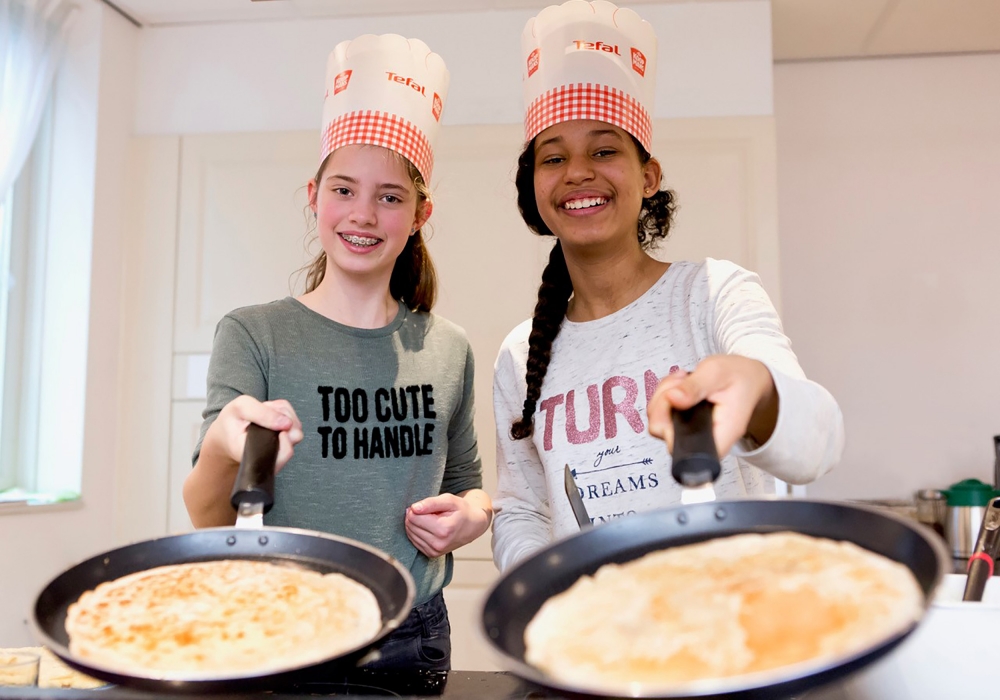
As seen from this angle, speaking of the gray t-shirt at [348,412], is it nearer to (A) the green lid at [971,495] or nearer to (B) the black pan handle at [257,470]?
(B) the black pan handle at [257,470]

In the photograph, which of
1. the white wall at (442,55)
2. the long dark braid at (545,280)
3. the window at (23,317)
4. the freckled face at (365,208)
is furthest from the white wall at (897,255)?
the window at (23,317)

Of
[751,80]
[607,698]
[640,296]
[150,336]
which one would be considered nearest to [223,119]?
[150,336]

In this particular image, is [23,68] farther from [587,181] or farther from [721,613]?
[721,613]

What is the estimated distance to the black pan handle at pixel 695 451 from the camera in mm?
650

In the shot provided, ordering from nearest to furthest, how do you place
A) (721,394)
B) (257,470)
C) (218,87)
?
(721,394)
(257,470)
(218,87)

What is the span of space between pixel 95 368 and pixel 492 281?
1419mm

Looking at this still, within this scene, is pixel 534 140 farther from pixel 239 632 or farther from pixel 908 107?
pixel 908 107

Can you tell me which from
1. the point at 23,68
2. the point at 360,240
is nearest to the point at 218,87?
the point at 23,68

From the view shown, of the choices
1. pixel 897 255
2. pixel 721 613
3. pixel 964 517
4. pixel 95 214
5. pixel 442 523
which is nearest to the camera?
pixel 721 613

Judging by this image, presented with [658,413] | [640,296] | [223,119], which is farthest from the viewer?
[223,119]

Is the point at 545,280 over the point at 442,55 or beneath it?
beneath

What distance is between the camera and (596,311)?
128cm

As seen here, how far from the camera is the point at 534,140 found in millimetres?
1308

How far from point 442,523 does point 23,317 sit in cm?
233
